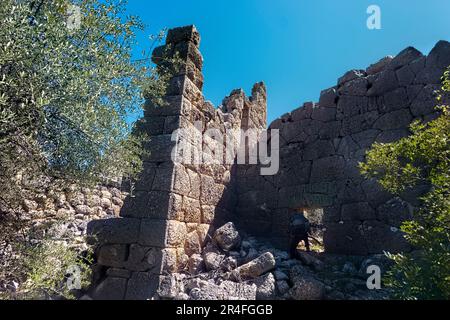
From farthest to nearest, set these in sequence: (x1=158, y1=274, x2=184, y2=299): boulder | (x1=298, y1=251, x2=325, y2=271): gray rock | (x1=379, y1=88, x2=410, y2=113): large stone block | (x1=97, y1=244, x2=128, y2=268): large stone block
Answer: (x1=379, y1=88, x2=410, y2=113): large stone block → (x1=298, y1=251, x2=325, y2=271): gray rock → (x1=97, y1=244, x2=128, y2=268): large stone block → (x1=158, y1=274, x2=184, y2=299): boulder

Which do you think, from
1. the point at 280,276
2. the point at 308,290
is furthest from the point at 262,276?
the point at 308,290

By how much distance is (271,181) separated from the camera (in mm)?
6379

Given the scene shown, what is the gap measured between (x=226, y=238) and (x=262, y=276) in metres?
0.97

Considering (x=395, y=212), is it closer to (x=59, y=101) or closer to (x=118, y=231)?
(x=118, y=231)

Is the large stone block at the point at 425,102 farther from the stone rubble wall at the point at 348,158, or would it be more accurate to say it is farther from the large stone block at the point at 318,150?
the large stone block at the point at 318,150

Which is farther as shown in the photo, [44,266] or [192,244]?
[192,244]

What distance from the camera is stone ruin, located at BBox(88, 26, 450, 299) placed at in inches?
163

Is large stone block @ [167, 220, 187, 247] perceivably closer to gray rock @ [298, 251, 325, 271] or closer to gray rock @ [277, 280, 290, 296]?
gray rock @ [277, 280, 290, 296]

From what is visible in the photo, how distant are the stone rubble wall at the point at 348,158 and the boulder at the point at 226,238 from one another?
1.26 meters

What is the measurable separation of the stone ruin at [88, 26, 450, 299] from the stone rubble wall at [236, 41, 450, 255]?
0.8 inches

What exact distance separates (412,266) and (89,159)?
12.0 ft

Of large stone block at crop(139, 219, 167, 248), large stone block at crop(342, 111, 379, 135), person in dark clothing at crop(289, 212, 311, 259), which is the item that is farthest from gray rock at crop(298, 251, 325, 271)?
large stone block at crop(342, 111, 379, 135)
